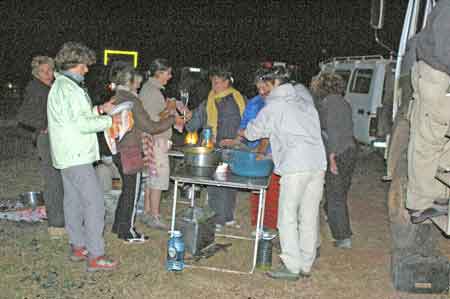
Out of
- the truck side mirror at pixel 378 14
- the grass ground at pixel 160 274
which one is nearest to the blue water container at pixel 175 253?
the grass ground at pixel 160 274

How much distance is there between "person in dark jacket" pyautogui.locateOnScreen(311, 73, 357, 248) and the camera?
580 cm

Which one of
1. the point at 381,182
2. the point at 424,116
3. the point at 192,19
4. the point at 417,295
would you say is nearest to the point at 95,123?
the point at 424,116

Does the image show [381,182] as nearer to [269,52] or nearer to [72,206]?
[72,206]

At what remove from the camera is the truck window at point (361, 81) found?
12.2 m

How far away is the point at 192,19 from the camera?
3453 centimetres

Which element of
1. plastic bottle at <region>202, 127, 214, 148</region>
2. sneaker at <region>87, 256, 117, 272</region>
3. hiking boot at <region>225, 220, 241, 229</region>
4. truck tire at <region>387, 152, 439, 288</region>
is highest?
plastic bottle at <region>202, 127, 214, 148</region>

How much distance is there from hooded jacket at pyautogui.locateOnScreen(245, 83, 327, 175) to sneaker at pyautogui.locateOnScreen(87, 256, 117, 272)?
1.72m

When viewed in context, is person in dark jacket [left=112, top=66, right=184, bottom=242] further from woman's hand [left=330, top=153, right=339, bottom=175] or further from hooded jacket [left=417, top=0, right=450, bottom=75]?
hooded jacket [left=417, top=0, right=450, bottom=75]

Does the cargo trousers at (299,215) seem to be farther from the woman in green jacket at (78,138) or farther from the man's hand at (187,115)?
the man's hand at (187,115)

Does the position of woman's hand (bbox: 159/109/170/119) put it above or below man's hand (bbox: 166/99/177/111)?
below

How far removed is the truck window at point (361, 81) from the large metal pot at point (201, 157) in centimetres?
758

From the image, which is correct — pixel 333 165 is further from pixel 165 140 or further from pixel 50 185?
pixel 50 185

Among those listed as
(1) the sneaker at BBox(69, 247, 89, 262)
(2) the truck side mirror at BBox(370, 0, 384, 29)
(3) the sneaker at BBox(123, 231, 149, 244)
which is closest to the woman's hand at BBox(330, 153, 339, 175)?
(2) the truck side mirror at BBox(370, 0, 384, 29)

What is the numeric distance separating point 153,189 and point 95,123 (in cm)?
190
